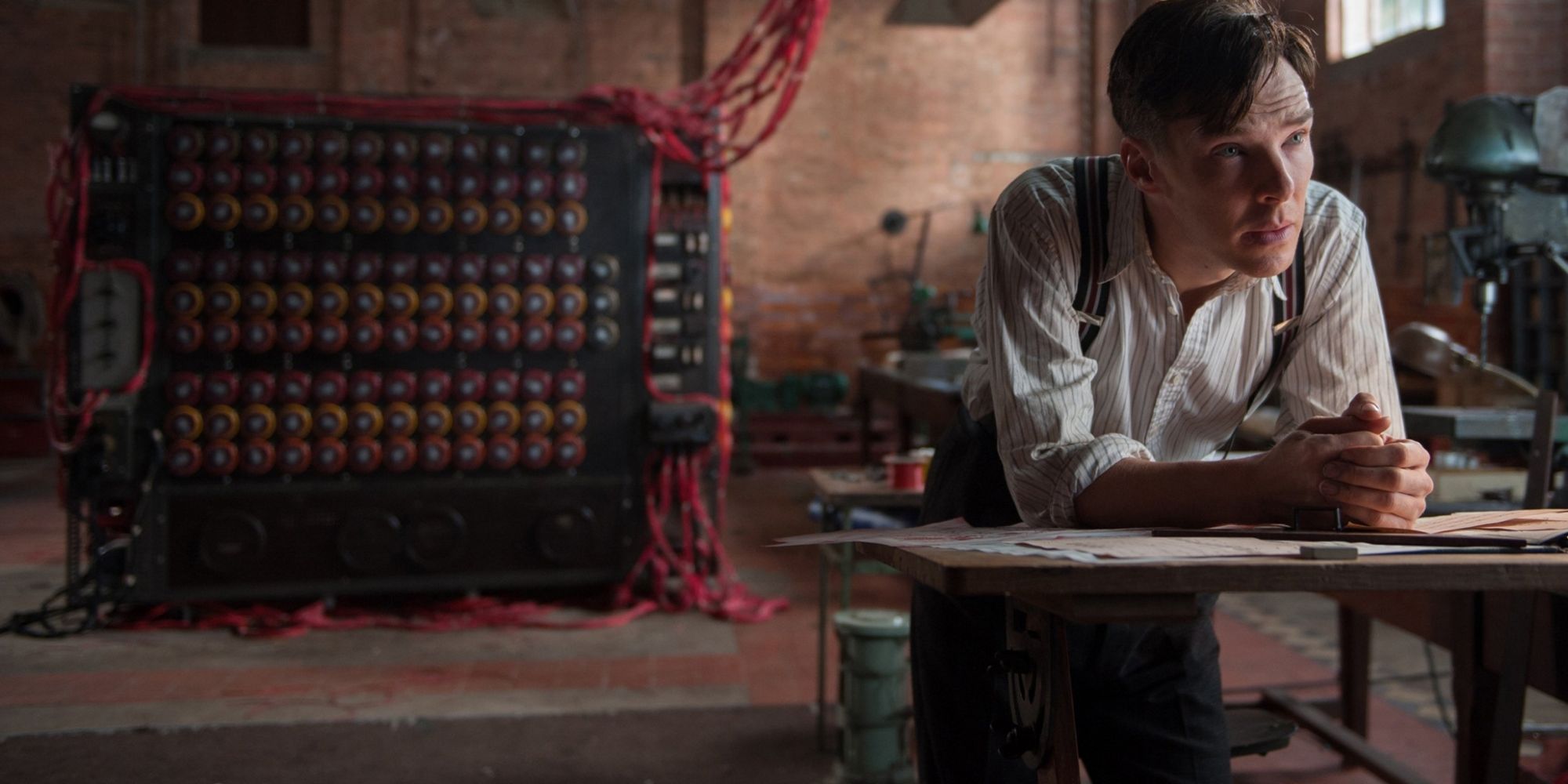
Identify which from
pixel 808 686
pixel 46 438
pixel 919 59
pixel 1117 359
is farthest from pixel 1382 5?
pixel 46 438

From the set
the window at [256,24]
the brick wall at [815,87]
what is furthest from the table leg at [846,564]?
the window at [256,24]

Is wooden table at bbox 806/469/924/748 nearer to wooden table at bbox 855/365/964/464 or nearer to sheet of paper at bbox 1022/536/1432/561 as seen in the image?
wooden table at bbox 855/365/964/464

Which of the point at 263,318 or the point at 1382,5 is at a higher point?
the point at 1382,5

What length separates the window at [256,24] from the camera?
33.9ft

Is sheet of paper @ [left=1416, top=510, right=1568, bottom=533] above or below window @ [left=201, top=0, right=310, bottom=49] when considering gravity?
below

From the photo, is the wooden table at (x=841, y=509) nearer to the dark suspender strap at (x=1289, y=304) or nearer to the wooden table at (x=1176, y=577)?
the dark suspender strap at (x=1289, y=304)

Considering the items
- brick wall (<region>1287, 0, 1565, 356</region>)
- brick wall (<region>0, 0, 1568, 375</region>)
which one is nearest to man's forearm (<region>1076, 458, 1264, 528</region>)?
brick wall (<region>1287, 0, 1565, 356</region>)

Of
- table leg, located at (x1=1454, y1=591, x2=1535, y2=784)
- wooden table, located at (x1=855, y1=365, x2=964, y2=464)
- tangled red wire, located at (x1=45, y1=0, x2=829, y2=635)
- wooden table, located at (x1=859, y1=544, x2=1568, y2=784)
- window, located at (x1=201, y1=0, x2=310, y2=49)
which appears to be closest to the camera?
wooden table, located at (x1=859, y1=544, x2=1568, y2=784)

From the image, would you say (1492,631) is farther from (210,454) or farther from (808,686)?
(210,454)

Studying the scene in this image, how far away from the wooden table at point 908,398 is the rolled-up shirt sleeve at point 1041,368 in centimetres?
297

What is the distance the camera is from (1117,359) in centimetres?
138

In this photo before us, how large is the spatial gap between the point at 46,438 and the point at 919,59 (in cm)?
760

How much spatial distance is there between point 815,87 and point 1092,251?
918 cm

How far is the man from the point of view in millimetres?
1153
